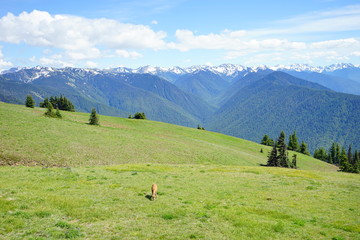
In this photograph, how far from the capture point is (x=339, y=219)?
1761 cm

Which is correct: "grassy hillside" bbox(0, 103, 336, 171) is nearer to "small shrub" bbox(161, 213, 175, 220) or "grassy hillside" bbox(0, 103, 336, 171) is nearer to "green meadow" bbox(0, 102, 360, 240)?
"green meadow" bbox(0, 102, 360, 240)

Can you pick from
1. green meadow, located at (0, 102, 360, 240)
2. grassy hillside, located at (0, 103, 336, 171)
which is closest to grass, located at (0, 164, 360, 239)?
green meadow, located at (0, 102, 360, 240)

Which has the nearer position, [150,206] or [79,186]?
[150,206]

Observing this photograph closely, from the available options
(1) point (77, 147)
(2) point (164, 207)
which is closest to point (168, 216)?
(2) point (164, 207)

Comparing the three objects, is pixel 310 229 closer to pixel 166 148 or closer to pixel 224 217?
pixel 224 217

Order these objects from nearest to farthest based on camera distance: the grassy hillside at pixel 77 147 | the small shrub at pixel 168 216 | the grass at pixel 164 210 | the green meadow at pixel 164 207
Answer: the grass at pixel 164 210 → the green meadow at pixel 164 207 → the small shrub at pixel 168 216 → the grassy hillside at pixel 77 147

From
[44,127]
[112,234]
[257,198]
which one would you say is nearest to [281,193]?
[257,198]

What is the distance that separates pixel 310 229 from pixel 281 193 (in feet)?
33.4

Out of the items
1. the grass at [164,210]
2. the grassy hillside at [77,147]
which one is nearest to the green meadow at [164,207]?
the grass at [164,210]

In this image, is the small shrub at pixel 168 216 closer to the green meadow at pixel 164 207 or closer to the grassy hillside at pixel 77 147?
the green meadow at pixel 164 207

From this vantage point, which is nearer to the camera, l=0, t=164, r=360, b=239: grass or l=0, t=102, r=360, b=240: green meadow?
l=0, t=164, r=360, b=239: grass

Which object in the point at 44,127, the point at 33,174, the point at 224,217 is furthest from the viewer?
the point at 44,127

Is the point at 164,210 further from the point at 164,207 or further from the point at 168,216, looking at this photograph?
the point at 168,216

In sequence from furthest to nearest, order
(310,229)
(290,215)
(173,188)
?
(173,188) → (290,215) → (310,229)
